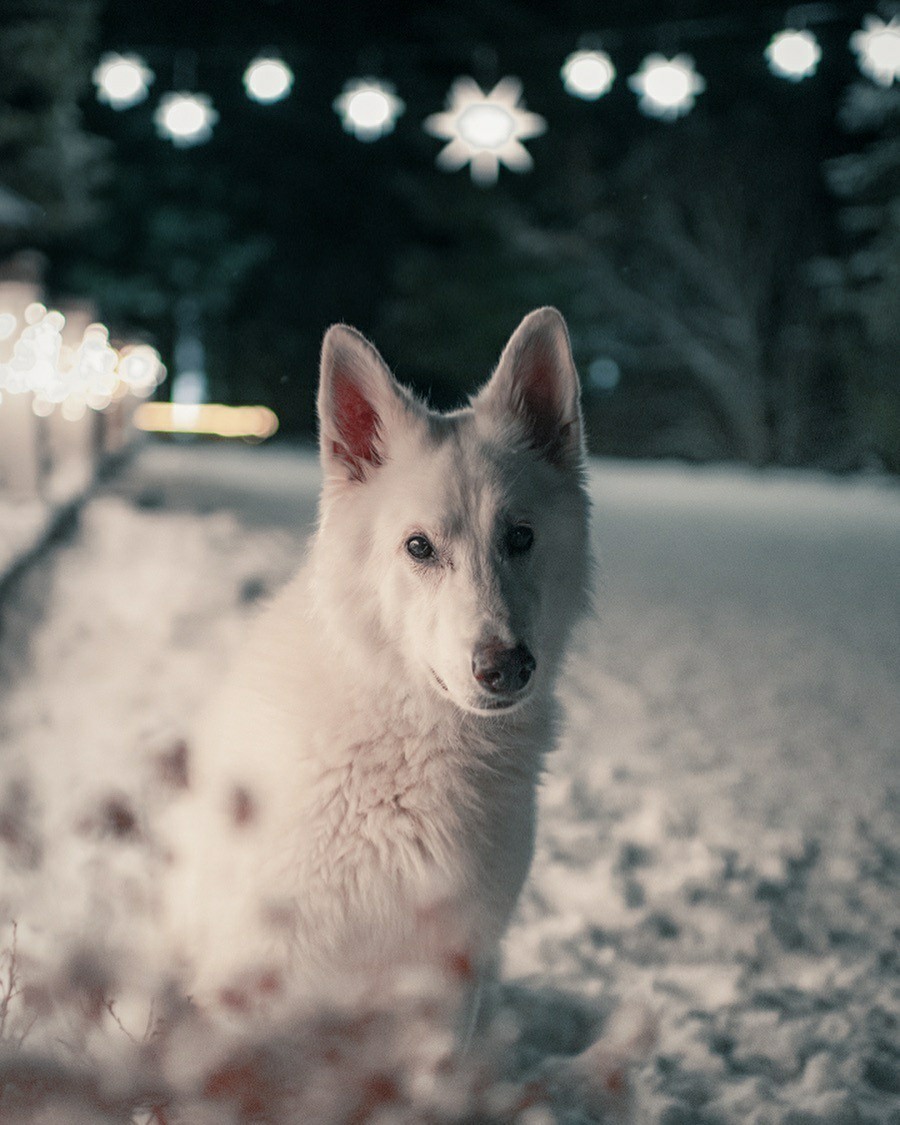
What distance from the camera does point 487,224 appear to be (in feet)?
71.6

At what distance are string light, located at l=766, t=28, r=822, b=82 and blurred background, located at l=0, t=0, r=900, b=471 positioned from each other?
13.1 ft

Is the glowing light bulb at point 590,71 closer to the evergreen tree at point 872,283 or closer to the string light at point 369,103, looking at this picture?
the string light at point 369,103

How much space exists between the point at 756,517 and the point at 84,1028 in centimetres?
1143

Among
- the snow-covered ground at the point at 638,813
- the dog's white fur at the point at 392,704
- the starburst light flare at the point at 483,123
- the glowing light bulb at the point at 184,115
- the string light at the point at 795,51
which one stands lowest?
the snow-covered ground at the point at 638,813

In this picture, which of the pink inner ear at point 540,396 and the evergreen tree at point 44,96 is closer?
the pink inner ear at point 540,396

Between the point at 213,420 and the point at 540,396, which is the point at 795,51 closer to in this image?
the point at 540,396

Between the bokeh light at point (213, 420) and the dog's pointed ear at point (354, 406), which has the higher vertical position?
the bokeh light at point (213, 420)

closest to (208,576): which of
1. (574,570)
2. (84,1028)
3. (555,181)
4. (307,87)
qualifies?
(574,570)

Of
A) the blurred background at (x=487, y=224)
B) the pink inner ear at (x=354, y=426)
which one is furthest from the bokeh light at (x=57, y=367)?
the pink inner ear at (x=354, y=426)

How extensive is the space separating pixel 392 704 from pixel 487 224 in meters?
20.9

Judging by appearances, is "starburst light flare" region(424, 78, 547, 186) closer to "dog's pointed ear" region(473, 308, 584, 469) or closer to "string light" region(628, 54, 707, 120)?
"string light" region(628, 54, 707, 120)

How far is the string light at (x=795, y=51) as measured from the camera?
884cm

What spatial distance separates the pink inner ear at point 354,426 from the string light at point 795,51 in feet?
26.9

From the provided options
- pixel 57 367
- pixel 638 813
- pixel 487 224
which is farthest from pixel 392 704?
pixel 487 224
